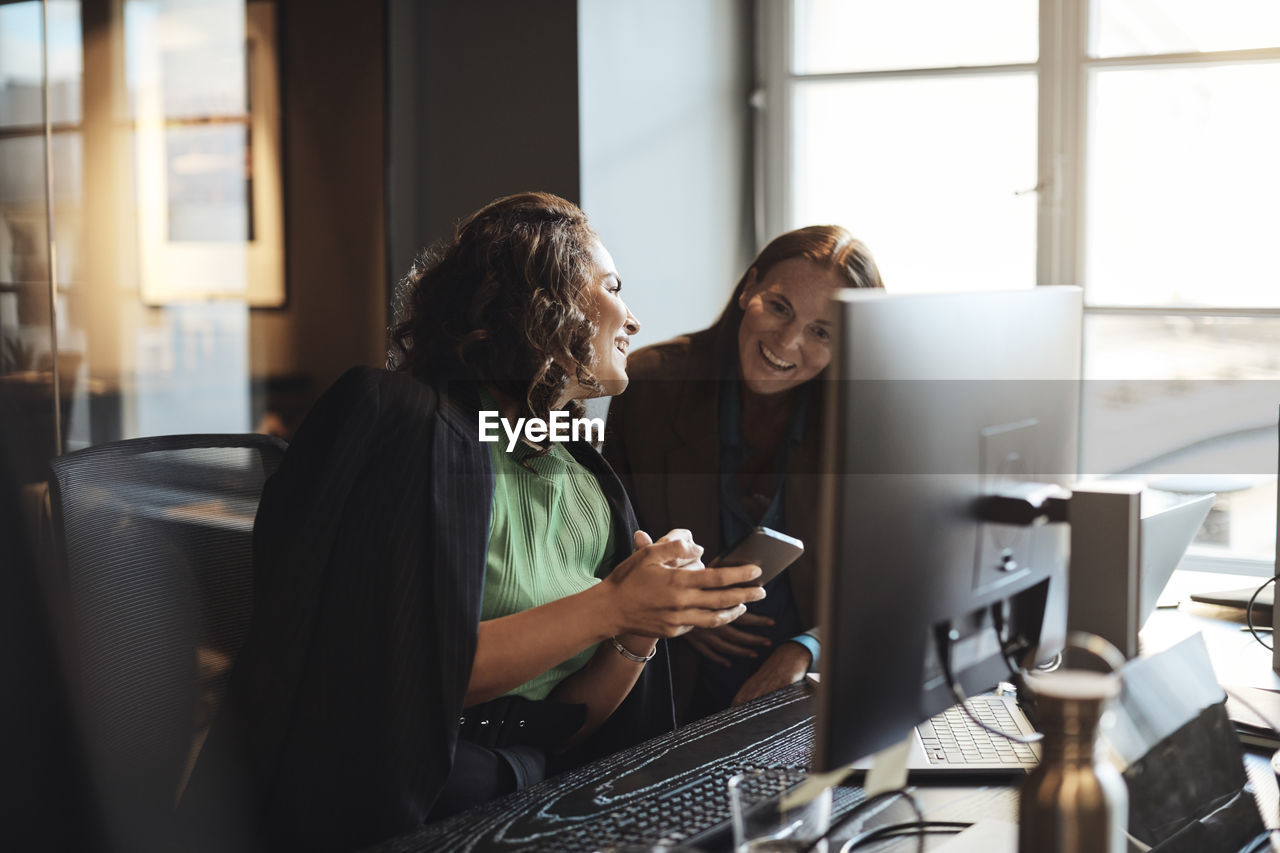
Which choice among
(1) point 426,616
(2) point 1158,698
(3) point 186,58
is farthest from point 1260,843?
(3) point 186,58

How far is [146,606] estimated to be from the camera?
142 centimetres

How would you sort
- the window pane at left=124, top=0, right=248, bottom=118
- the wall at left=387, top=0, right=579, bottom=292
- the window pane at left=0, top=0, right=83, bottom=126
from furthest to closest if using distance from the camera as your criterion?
the wall at left=387, top=0, right=579, bottom=292, the window pane at left=124, top=0, right=248, bottom=118, the window pane at left=0, top=0, right=83, bottom=126

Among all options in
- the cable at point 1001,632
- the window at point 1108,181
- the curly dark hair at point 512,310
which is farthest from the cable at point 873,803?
the window at point 1108,181

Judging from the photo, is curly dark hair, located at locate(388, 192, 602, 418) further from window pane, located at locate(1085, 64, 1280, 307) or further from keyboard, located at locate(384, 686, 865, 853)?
window pane, located at locate(1085, 64, 1280, 307)

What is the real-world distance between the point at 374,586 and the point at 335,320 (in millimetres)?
1574

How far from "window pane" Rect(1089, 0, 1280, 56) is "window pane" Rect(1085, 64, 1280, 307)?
0.17ft

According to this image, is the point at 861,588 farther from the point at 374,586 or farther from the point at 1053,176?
the point at 1053,176

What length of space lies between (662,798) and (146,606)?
0.70 meters

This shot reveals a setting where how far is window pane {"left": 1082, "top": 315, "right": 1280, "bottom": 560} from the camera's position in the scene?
2484mm

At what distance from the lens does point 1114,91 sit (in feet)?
8.50

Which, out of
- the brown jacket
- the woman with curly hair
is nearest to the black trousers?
the woman with curly hair

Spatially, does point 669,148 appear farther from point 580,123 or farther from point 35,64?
point 35,64

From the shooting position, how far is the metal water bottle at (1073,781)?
780mm

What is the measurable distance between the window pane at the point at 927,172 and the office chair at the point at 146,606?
186 centimetres
